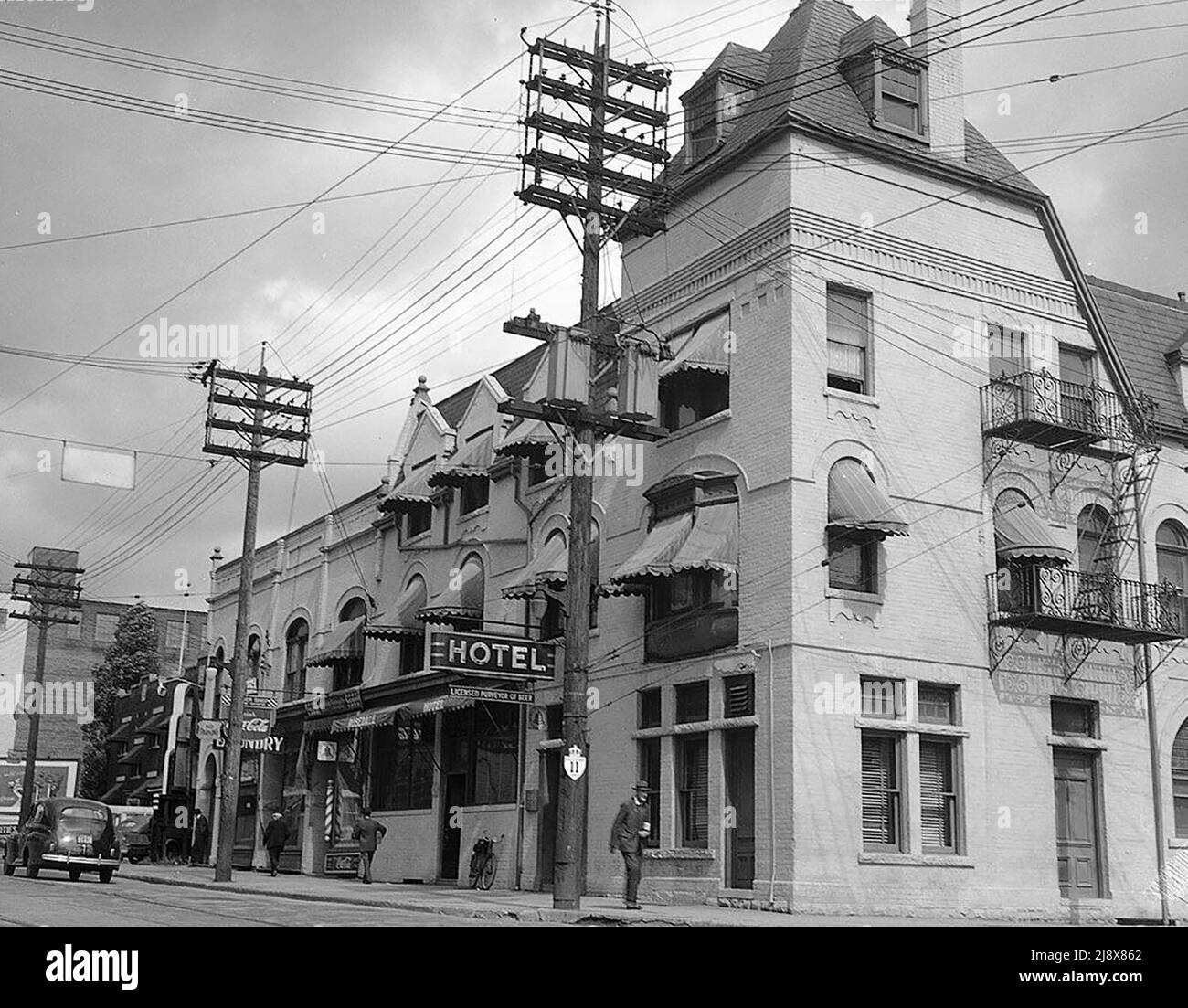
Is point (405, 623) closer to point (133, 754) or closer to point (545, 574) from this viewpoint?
point (545, 574)

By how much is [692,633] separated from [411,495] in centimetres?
1248

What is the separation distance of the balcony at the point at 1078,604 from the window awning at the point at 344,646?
1924 cm

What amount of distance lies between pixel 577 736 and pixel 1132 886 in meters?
11.6

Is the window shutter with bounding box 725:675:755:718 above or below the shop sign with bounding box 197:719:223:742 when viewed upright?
below

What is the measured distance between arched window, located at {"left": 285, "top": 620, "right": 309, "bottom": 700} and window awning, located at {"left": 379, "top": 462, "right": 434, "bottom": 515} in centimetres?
902

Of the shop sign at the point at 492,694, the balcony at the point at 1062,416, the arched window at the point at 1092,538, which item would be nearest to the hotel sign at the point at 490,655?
the shop sign at the point at 492,694

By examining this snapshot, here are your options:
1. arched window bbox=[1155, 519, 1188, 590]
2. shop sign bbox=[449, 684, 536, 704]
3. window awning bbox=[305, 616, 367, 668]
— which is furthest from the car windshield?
arched window bbox=[1155, 519, 1188, 590]

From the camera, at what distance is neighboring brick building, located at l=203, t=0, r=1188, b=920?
24.2 meters

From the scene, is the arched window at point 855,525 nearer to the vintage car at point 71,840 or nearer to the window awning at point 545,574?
the window awning at point 545,574

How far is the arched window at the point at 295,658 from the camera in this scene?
44.2 m

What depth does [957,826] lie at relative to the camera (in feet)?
80.6

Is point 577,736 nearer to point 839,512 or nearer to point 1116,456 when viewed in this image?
point 839,512

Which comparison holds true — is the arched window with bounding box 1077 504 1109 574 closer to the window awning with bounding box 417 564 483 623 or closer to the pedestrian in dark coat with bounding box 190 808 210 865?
the window awning with bounding box 417 564 483 623
